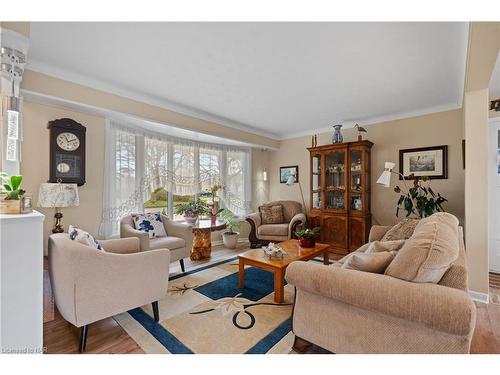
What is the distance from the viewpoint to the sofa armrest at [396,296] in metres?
1.05

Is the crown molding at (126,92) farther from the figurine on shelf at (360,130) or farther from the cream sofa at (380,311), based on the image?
the cream sofa at (380,311)

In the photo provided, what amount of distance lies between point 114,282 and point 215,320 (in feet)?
2.81

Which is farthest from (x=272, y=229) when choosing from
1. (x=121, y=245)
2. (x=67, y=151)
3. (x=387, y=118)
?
(x=67, y=151)

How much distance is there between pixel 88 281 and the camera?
156cm

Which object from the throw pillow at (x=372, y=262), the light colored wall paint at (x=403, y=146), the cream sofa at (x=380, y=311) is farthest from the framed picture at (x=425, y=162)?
the throw pillow at (x=372, y=262)

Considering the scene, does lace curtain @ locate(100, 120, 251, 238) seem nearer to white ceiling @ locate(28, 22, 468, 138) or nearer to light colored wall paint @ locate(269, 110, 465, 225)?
white ceiling @ locate(28, 22, 468, 138)

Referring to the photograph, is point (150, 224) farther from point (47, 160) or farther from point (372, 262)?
point (372, 262)

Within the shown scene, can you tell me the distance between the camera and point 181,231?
3.21 metres

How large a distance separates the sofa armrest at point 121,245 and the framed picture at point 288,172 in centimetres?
339

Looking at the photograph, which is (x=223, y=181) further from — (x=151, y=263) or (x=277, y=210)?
(x=151, y=263)

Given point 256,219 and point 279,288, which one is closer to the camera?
point 279,288

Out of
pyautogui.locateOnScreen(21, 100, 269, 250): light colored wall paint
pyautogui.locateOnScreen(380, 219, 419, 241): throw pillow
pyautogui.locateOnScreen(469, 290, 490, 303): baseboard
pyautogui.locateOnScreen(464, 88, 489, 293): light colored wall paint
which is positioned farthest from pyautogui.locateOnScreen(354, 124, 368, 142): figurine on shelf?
pyautogui.locateOnScreen(21, 100, 269, 250): light colored wall paint
